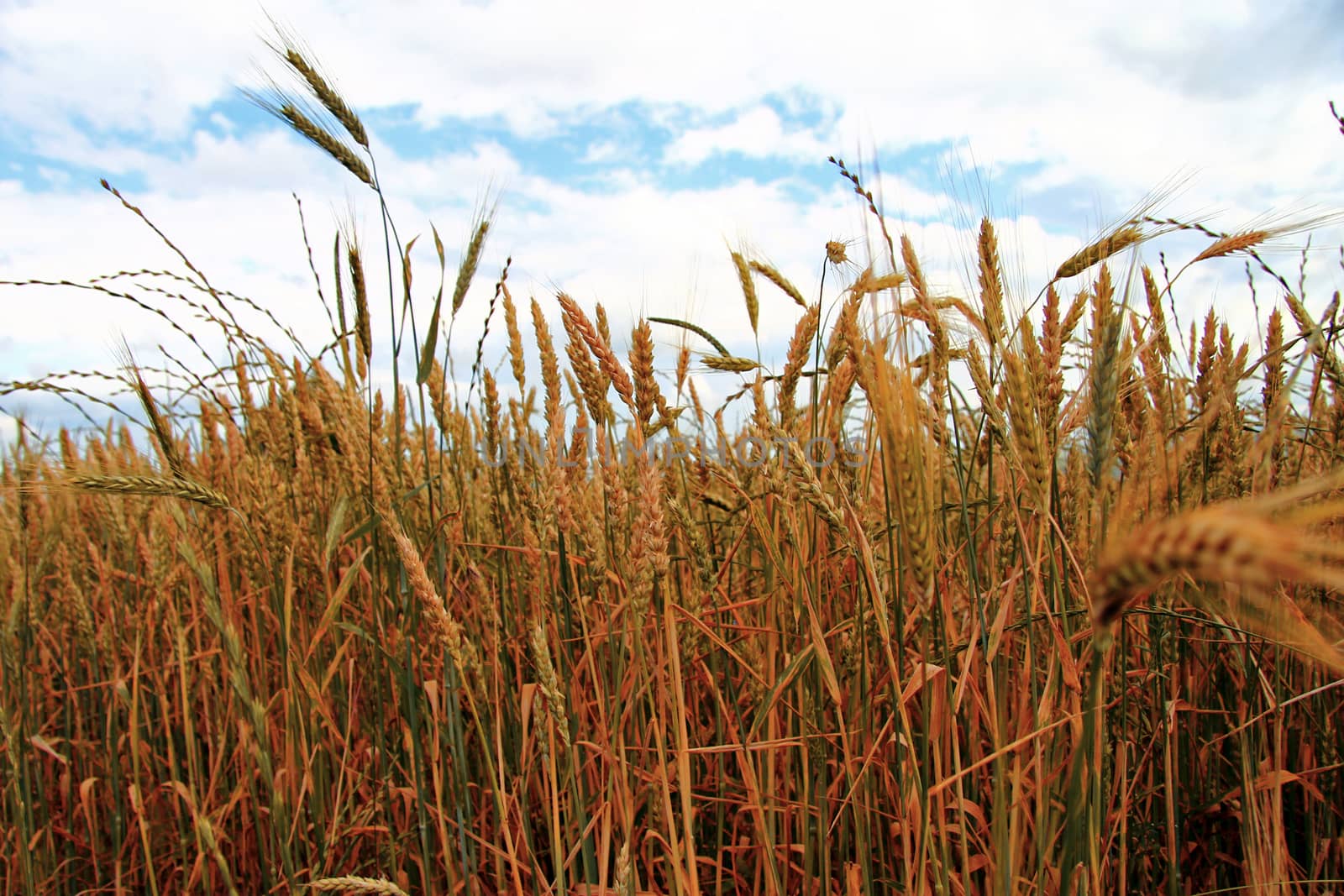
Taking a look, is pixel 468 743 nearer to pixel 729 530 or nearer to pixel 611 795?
pixel 611 795

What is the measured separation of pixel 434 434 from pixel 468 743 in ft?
6.04

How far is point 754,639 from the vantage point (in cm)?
143

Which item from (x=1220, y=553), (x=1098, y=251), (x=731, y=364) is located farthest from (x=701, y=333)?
(x=1220, y=553)

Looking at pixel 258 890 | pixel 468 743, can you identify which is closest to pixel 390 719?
pixel 468 743

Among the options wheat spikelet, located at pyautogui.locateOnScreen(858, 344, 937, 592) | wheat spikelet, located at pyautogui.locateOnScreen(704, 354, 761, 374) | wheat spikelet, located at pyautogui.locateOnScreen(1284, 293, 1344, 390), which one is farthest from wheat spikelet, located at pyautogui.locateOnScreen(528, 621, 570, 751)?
wheat spikelet, located at pyautogui.locateOnScreen(1284, 293, 1344, 390)

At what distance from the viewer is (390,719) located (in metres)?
1.98

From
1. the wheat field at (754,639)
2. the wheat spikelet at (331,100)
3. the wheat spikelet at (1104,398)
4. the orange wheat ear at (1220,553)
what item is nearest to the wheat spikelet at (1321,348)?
the wheat field at (754,639)

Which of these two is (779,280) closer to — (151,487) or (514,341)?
(514,341)

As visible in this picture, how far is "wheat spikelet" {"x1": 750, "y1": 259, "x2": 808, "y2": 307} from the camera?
1953 mm

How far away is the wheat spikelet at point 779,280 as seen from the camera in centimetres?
195

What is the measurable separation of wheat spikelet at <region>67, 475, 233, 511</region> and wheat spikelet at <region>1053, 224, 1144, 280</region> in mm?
1572

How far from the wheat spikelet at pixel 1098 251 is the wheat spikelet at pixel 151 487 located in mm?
1572

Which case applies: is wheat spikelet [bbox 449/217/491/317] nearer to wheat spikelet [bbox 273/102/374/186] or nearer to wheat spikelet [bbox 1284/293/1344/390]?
wheat spikelet [bbox 273/102/374/186]

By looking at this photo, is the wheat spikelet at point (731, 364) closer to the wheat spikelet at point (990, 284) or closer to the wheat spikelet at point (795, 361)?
the wheat spikelet at point (795, 361)
